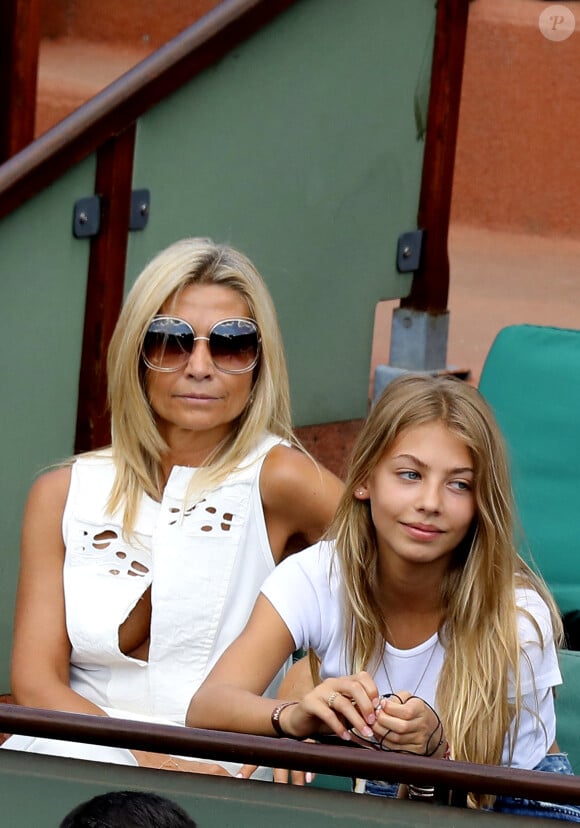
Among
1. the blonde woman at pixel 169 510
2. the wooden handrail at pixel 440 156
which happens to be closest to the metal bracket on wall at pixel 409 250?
the wooden handrail at pixel 440 156

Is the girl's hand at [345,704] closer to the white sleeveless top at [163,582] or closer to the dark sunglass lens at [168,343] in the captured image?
the white sleeveless top at [163,582]

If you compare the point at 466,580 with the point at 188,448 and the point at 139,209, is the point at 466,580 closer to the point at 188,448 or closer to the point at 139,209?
the point at 188,448

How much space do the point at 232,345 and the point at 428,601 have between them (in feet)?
1.91

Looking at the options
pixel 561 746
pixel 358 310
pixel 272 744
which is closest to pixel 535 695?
pixel 561 746

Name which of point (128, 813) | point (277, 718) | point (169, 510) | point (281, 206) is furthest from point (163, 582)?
point (281, 206)

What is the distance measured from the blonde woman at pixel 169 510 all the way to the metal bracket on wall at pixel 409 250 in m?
1.41

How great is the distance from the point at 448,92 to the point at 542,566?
138cm

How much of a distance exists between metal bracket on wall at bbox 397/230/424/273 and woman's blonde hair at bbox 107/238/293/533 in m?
1.43

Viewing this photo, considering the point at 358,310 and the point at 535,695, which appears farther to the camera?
the point at 358,310

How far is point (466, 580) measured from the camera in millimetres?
2283

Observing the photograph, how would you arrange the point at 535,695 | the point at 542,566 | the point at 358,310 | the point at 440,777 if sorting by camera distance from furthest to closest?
the point at 358,310 < the point at 542,566 < the point at 535,695 < the point at 440,777

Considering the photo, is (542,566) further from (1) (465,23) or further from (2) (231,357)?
(1) (465,23)

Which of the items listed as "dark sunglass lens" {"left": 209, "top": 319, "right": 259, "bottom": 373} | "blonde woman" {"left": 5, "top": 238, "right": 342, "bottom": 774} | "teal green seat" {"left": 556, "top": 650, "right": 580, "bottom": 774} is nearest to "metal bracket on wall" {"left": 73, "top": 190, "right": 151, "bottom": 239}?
"blonde woman" {"left": 5, "top": 238, "right": 342, "bottom": 774}

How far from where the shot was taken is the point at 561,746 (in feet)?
8.95
